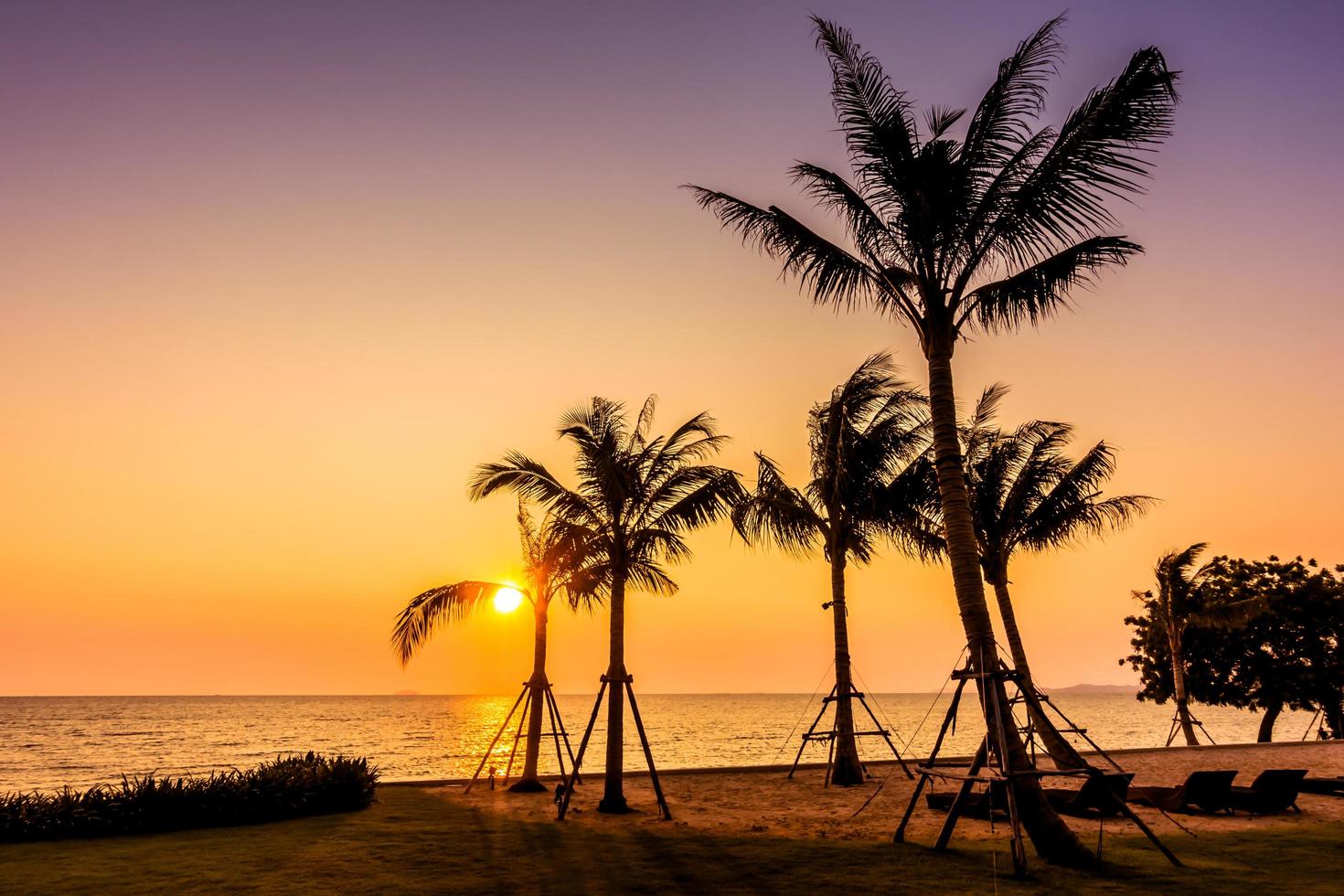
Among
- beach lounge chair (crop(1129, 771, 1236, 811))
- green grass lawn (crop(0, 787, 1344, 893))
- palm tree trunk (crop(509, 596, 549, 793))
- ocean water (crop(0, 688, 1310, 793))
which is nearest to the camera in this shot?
green grass lawn (crop(0, 787, 1344, 893))

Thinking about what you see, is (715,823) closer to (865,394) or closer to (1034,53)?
(865,394)

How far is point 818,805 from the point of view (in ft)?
52.9

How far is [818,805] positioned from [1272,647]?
3163 cm

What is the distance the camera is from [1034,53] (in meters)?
11.0

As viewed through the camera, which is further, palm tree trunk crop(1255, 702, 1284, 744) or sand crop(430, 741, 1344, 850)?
palm tree trunk crop(1255, 702, 1284, 744)

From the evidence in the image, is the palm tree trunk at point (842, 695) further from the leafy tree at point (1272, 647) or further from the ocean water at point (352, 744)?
the leafy tree at point (1272, 647)

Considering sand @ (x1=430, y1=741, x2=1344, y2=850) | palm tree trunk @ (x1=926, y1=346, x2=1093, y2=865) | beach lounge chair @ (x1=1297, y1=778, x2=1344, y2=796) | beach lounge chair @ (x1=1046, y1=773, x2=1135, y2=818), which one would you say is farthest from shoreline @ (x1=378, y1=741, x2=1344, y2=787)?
palm tree trunk @ (x1=926, y1=346, x2=1093, y2=865)

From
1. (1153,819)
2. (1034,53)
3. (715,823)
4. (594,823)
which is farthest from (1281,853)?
(1034,53)

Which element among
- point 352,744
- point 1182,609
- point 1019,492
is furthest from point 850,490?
point 352,744

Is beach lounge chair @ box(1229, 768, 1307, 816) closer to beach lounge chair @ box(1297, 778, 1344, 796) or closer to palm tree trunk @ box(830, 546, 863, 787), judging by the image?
beach lounge chair @ box(1297, 778, 1344, 796)

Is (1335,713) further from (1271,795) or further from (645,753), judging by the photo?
(645,753)

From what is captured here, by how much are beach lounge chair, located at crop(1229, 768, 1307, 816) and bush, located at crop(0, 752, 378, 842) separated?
17.1m

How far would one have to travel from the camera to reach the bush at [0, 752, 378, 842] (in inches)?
492

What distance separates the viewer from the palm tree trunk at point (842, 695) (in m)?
19.3
